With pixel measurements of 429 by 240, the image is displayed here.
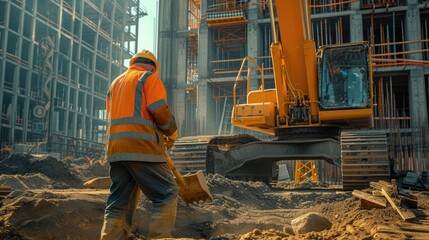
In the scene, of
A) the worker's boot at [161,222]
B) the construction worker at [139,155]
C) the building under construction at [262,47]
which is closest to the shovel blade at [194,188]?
the construction worker at [139,155]

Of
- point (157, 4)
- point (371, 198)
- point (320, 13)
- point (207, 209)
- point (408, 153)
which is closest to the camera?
point (371, 198)

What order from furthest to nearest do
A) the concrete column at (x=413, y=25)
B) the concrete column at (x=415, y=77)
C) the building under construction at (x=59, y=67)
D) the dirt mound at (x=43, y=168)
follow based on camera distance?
the building under construction at (x=59, y=67), the concrete column at (x=413, y=25), the concrete column at (x=415, y=77), the dirt mound at (x=43, y=168)

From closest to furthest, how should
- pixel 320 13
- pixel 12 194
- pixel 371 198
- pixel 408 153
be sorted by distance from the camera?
pixel 371 198 < pixel 12 194 < pixel 408 153 < pixel 320 13

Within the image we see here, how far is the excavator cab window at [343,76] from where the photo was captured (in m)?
8.77

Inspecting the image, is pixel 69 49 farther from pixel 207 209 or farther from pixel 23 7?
pixel 207 209

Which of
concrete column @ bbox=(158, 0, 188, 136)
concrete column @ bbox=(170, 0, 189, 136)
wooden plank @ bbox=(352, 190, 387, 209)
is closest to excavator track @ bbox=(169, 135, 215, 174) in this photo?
wooden plank @ bbox=(352, 190, 387, 209)

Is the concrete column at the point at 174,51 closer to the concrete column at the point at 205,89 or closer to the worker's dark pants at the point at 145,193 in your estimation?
the concrete column at the point at 205,89

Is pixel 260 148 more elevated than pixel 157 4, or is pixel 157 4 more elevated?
pixel 157 4

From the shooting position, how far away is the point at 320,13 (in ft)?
78.3

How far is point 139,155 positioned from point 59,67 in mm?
36033

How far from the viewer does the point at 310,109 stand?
360 inches

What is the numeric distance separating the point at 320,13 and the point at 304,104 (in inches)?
637

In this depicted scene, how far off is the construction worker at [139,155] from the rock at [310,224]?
1.38m

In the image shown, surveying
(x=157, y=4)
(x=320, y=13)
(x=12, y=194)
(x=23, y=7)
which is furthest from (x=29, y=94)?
(x=12, y=194)
